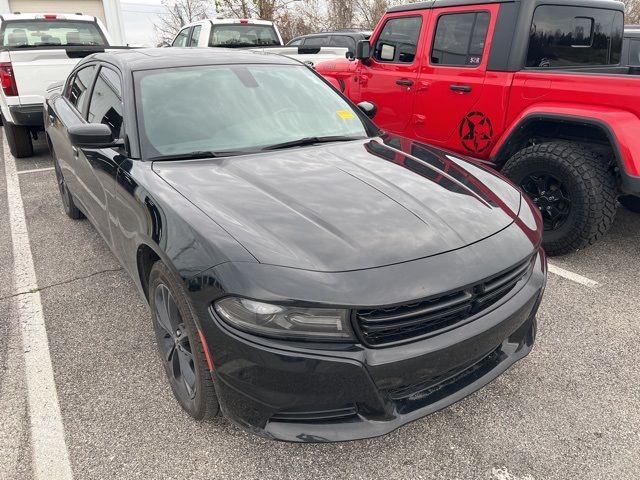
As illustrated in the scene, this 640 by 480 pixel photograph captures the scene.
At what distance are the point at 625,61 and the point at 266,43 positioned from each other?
20.8 ft

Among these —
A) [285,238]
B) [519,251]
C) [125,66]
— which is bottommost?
[519,251]

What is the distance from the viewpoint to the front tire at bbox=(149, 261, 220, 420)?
6.41ft

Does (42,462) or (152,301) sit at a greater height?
(152,301)

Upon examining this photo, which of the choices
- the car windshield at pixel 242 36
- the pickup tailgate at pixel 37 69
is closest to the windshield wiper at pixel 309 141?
the pickup tailgate at pixel 37 69

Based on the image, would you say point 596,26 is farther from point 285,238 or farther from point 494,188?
point 285,238

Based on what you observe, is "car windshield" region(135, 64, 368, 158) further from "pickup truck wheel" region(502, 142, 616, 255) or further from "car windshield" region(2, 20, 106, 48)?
"car windshield" region(2, 20, 106, 48)

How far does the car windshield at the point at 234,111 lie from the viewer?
2674 millimetres

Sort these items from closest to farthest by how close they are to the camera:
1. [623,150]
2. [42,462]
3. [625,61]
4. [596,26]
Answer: [42,462] < [623,150] < [596,26] < [625,61]

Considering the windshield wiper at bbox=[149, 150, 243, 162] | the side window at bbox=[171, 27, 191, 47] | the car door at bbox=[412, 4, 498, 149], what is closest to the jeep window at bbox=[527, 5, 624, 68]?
the car door at bbox=[412, 4, 498, 149]

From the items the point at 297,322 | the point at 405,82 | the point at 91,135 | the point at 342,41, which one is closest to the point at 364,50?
the point at 405,82

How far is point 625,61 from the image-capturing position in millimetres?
6133

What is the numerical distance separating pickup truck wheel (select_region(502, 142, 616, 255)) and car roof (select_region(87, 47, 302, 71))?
2011mm

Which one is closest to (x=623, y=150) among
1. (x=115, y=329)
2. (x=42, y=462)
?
(x=115, y=329)

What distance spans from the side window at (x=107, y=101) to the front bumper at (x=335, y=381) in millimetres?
1663
